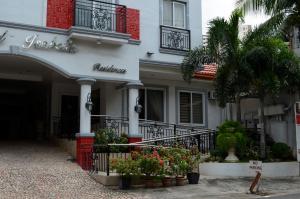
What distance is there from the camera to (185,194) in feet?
38.7

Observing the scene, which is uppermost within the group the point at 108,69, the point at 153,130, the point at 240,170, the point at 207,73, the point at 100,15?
the point at 100,15

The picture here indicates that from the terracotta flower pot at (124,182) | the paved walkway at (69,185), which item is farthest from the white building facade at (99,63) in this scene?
the terracotta flower pot at (124,182)

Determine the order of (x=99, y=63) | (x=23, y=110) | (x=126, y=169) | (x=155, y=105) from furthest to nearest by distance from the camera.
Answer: (x=23, y=110) < (x=155, y=105) < (x=99, y=63) < (x=126, y=169)

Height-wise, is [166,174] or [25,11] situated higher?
[25,11]

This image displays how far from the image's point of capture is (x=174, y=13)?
19.6 m

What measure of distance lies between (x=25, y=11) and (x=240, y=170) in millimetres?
9404

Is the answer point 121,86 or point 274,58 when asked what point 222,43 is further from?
point 121,86

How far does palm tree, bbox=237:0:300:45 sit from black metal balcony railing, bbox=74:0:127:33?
16.2 ft

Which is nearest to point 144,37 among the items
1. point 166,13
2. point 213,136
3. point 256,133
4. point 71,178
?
point 166,13

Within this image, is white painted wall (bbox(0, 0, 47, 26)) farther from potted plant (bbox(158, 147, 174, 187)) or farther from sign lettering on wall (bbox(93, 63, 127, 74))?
potted plant (bbox(158, 147, 174, 187))

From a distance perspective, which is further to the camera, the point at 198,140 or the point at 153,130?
the point at 153,130

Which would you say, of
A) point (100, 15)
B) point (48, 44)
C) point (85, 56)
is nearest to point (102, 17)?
point (100, 15)

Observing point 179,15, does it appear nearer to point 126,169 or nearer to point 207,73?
point 207,73

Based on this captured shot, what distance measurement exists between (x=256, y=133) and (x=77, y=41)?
27.0ft
